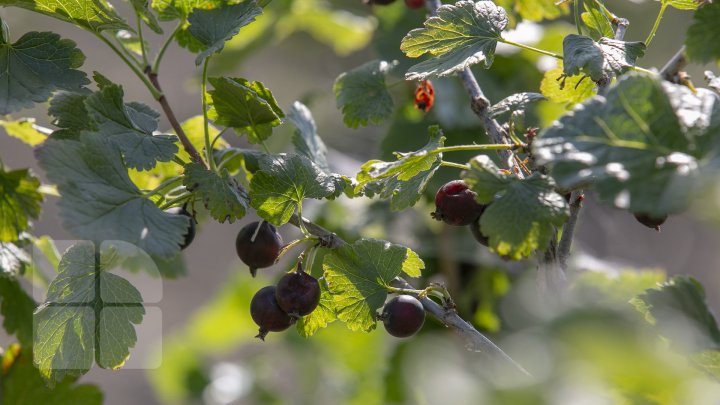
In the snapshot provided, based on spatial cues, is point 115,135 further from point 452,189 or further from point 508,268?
point 508,268

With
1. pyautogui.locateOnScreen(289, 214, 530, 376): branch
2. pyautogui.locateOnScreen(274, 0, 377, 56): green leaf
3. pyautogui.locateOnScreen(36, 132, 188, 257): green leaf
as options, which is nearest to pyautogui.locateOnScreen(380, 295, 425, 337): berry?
pyautogui.locateOnScreen(289, 214, 530, 376): branch

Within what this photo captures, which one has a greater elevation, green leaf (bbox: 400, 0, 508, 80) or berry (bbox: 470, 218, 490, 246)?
green leaf (bbox: 400, 0, 508, 80)

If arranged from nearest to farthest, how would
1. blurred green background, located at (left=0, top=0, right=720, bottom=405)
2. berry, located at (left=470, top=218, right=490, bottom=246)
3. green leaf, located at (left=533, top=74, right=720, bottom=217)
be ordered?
blurred green background, located at (left=0, top=0, right=720, bottom=405), green leaf, located at (left=533, top=74, right=720, bottom=217), berry, located at (left=470, top=218, right=490, bottom=246)

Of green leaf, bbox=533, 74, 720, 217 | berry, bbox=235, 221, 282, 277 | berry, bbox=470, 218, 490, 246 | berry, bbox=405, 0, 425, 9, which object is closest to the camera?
green leaf, bbox=533, 74, 720, 217

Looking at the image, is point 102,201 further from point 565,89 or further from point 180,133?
point 565,89

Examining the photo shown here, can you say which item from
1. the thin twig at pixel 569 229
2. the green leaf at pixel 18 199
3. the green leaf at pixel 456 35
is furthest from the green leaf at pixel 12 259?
the thin twig at pixel 569 229

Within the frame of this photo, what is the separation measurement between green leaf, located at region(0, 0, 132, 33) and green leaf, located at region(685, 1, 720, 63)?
24.3 inches

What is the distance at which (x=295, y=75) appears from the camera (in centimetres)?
469

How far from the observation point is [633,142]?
0.65 metres

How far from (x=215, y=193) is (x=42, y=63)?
0.29 metres

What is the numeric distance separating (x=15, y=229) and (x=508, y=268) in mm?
1002

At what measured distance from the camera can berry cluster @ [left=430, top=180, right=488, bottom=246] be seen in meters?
0.86

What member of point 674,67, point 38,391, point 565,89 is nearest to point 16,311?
point 38,391

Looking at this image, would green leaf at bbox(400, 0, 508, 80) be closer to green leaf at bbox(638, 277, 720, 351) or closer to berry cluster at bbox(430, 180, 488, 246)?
berry cluster at bbox(430, 180, 488, 246)
